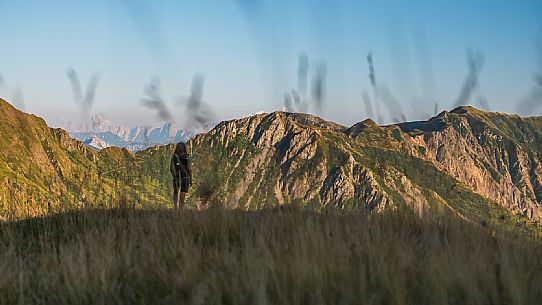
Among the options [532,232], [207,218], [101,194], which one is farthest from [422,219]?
[101,194]

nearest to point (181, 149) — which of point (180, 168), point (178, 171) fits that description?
point (178, 171)

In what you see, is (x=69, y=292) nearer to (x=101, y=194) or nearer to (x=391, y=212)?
(x=391, y=212)

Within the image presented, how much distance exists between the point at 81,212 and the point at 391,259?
666 centimetres

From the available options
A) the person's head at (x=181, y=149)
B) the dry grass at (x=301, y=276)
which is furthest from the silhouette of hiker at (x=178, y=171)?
the dry grass at (x=301, y=276)

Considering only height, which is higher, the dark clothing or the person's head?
the person's head

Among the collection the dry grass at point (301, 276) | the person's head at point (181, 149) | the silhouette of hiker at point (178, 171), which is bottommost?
the dry grass at point (301, 276)

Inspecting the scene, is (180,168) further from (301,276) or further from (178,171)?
(301,276)

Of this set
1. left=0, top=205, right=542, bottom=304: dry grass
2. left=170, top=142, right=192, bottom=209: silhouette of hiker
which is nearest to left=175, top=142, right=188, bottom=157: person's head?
left=170, top=142, right=192, bottom=209: silhouette of hiker

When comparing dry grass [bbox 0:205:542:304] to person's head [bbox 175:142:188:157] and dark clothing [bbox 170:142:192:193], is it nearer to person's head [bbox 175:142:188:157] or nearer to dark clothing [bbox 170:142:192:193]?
dark clothing [bbox 170:142:192:193]

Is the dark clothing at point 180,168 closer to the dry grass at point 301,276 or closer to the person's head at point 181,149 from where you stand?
the person's head at point 181,149

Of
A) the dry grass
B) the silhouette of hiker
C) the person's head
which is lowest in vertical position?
the dry grass

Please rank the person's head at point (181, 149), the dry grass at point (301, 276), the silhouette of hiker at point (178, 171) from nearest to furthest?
the dry grass at point (301, 276) < the silhouette of hiker at point (178, 171) < the person's head at point (181, 149)

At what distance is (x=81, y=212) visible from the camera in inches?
345

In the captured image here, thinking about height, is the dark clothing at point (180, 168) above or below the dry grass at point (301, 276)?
above
